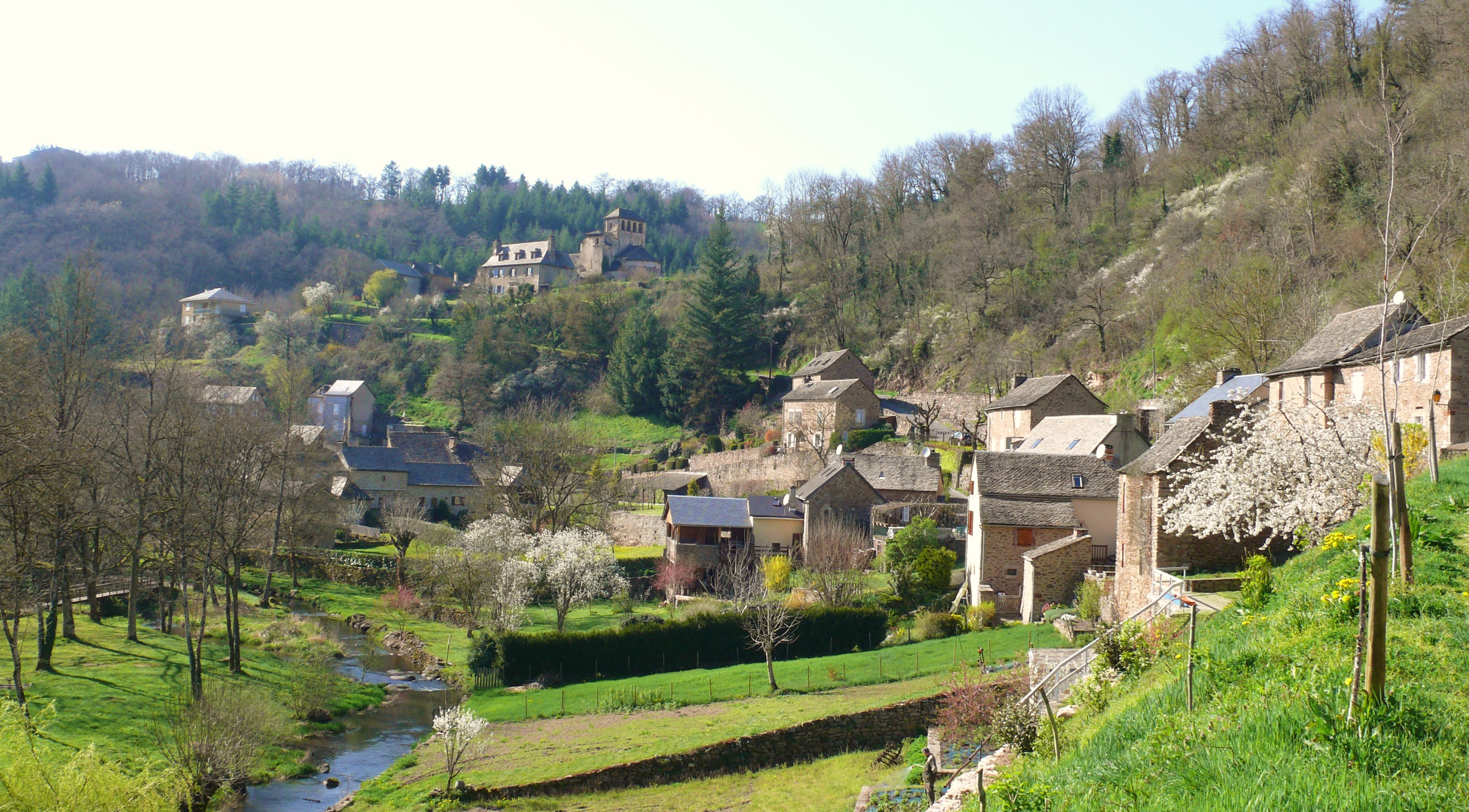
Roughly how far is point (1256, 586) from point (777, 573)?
25.8 meters

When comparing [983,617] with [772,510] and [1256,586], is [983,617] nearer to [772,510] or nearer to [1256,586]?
[772,510]

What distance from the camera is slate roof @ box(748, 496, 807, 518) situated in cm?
4250

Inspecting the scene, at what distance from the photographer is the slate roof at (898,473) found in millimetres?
43188

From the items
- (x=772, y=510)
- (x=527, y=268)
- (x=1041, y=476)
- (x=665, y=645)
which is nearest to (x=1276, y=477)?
(x=1041, y=476)

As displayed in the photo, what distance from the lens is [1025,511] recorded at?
102 feet

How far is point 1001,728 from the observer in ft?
40.1

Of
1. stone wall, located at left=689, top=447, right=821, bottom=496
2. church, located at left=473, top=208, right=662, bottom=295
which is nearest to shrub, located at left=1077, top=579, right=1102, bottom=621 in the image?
stone wall, located at left=689, top=447, right=821, bottom=496

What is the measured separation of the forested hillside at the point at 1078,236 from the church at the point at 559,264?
362 inches

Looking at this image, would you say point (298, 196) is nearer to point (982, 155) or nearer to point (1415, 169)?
point (982, 155)

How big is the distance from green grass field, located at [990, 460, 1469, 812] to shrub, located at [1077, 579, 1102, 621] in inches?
562

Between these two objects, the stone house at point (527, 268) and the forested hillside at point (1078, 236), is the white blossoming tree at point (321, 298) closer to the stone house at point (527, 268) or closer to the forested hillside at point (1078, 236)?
the forested hillside at point (1078, 236)

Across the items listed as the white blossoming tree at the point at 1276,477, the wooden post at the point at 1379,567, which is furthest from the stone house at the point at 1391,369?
the wooden post at the point at 1379,567

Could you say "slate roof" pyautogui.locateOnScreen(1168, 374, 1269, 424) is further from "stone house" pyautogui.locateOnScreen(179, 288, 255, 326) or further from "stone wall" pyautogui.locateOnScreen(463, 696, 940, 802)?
"stone house" pyautogui.locateOnScreen(179, 288, 255, 326)

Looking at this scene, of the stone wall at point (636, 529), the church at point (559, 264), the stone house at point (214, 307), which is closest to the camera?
the stone wall at point (636, 529)
